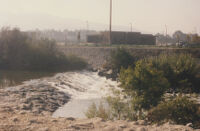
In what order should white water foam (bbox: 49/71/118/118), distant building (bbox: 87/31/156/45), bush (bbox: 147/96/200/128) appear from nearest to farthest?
bush (bbox: 147/96/200/128) → white water foam (bbox: 49/71/118/118) → distant building (bbox: 87/31/156/45)

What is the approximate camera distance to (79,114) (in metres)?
15.4

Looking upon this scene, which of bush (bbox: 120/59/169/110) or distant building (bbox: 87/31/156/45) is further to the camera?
distant building (bbox: 87/31/156/45)

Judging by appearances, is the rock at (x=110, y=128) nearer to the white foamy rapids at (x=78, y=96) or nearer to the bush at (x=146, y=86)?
the bush at (x=146, y=86)

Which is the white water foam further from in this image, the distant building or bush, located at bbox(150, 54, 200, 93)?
the distant building

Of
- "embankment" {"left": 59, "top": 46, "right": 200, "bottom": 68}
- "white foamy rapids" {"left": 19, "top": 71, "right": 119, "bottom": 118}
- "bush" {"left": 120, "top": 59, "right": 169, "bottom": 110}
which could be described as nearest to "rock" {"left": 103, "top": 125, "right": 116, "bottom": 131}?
"bush" {"left": 120, "top": 59, "right": 169, "bottom": 110}

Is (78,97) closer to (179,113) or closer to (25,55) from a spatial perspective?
(179,113)

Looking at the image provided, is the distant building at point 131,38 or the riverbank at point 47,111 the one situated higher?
the distant building at point 131,38

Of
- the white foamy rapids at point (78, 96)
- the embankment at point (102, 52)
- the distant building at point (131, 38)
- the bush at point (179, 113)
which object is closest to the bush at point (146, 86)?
the bush at point (179, 113)

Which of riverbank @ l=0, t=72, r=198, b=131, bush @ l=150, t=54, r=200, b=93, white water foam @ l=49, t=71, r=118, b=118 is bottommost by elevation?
white water foam @ l=49, t=71, r=118, b=118

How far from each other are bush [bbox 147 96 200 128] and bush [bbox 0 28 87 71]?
95.0 feet

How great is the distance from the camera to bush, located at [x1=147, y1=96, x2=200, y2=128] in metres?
11.4

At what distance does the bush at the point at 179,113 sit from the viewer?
11.4 metres

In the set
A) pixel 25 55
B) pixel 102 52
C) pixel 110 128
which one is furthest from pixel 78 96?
pixel 102 52

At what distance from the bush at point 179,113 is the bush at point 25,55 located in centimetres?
2897
